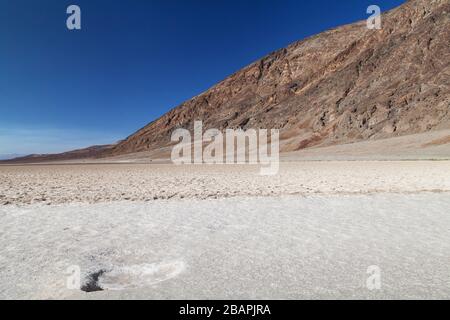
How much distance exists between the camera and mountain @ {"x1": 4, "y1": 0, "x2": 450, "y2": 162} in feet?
181

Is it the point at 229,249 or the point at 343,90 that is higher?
the point at 343,90

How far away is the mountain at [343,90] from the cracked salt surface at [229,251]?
4828 centimetres

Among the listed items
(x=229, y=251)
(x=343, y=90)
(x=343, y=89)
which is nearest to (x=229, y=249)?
(x=229, y=251)

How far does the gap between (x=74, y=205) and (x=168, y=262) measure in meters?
6.37

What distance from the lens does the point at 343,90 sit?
69250mm

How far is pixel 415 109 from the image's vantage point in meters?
52.7

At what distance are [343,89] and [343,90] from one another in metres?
0.30

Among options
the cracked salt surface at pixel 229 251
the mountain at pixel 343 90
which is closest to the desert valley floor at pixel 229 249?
the cracked salt surface at pixel 229 251

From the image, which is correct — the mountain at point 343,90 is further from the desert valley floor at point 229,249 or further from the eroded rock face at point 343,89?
the desert valley floor at point 229,249

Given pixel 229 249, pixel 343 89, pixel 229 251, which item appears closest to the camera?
pixel 229 251

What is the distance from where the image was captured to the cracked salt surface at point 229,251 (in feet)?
13.3

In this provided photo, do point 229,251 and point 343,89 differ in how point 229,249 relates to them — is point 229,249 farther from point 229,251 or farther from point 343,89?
point 343,89
